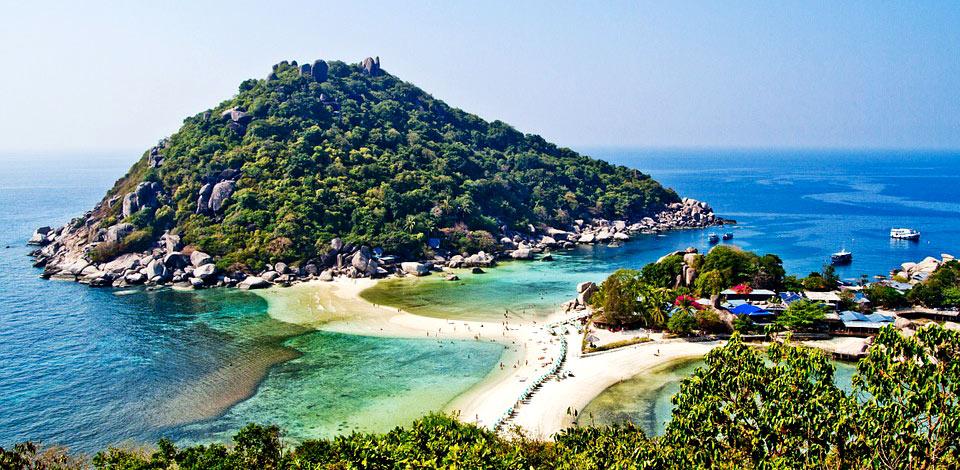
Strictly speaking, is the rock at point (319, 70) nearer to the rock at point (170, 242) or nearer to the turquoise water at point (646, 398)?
the rock at point (170, 242)

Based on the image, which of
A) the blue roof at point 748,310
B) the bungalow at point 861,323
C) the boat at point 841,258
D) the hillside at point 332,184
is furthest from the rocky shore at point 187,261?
the bungalow at point 861,323

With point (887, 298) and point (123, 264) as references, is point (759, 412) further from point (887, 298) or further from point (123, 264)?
point (123, 264)

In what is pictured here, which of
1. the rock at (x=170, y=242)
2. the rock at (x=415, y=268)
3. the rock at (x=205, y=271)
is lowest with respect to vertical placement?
the rock at (x=415, y=268)

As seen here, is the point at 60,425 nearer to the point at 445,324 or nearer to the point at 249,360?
the point at 249,360

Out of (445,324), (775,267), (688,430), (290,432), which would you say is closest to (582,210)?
(775,267)

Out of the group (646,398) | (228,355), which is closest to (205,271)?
(228,355)
